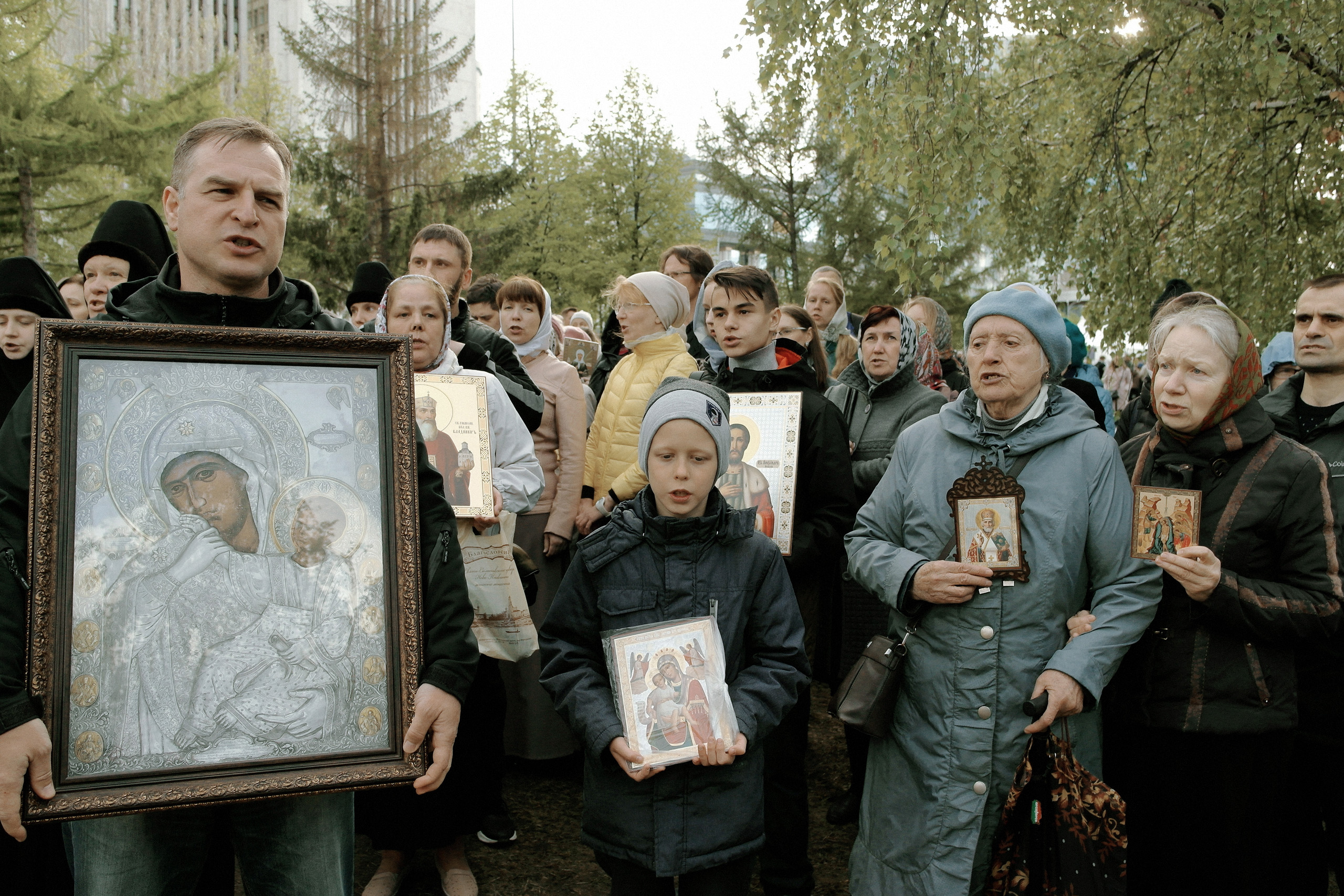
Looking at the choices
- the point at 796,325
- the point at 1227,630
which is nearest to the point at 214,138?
the point at 1227,630

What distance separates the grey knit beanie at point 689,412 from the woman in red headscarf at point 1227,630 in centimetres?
127

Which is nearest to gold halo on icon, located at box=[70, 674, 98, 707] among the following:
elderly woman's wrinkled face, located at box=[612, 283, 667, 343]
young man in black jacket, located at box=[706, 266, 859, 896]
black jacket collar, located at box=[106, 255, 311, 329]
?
black jacket collar, located at box=[106, 255, 311, 329]

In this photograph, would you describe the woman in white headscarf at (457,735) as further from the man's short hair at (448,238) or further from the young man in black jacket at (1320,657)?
the young man in black jacket at (1320,657)

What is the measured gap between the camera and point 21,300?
3.72 meters

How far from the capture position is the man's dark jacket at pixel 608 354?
646cm

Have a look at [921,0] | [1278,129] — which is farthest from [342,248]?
[1278,129]

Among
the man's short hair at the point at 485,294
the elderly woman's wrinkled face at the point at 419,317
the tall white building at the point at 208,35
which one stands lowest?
the elderly woman's wrinkled face at the point at 419,317

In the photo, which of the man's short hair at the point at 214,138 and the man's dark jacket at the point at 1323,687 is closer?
the man's short hair at the point at 214,138

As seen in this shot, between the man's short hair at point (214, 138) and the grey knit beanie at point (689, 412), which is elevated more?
the man's short hair at point (214, 138)

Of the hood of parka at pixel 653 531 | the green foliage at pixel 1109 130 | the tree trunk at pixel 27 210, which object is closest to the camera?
the hood of parka at pixel 653 531

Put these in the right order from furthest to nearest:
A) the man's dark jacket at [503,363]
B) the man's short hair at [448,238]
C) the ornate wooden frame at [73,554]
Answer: the man's short hair at [448,238], the man's dark jacket at [503,363], the ornate wooden frame at [73,554]

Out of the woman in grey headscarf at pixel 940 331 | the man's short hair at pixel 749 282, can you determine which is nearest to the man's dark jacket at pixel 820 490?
the man's short hair at pixel 749 282

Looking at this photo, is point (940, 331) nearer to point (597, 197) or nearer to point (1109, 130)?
point (1109, 130)

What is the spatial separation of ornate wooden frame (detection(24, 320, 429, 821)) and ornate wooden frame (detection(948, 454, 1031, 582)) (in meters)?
1.75
